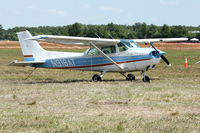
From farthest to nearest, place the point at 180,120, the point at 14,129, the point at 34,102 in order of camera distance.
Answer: the point at 34,102, the point at 180,120, the point at 14,129

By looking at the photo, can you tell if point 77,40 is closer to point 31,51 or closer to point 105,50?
point 105,50

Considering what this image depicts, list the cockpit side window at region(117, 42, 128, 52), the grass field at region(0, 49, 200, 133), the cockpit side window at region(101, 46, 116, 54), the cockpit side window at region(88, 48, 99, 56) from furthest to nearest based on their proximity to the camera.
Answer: the cockpit side window at region(88, 48, 99, 56) → the cockpit side window at region(101, 46, 116, 54) → the cockpit side window at region(117, 42, 128, 52) → the grass field at region(0, 49, 200, 133)

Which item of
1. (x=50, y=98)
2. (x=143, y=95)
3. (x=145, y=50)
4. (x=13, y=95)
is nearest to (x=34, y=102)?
(x=50, y=98)

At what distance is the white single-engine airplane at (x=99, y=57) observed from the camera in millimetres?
16672

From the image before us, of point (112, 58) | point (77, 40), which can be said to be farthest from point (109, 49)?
point (77, 40)

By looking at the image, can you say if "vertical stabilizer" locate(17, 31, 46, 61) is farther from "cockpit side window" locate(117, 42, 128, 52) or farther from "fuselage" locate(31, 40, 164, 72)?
"cockpit side window" locate(117, 42, 128, 52)

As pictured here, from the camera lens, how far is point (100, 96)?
1180 cm

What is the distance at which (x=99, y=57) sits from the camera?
17672 mm

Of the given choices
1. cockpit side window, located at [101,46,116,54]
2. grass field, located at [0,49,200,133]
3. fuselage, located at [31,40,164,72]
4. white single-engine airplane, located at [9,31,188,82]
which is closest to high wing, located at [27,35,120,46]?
white single-engine airplane, located at [9,31,188,82]

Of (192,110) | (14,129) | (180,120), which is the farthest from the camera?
(192,110)

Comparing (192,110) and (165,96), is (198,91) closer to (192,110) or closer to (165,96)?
(165,96)

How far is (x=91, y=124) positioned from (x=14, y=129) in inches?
55.7

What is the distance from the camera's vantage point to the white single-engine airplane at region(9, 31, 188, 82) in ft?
54.7

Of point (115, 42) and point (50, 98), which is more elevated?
point (115, 42)
